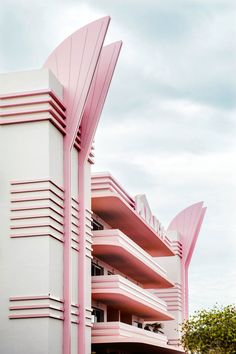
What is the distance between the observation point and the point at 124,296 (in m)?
45.1

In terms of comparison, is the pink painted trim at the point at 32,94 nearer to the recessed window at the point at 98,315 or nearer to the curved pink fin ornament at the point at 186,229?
the recessed window at the point at 98,315

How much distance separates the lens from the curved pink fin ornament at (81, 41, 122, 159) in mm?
40812

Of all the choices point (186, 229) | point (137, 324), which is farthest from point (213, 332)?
point (186, 229)

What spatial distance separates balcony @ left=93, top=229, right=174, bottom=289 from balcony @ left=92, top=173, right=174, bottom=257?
6.37 feet

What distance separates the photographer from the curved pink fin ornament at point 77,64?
38.3 metres

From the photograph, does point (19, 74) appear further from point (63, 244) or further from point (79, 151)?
point (63, 244)

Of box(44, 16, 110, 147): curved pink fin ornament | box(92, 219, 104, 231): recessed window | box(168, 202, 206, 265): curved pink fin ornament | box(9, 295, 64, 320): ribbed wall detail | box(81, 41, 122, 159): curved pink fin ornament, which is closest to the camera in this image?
box(9, 295, 64, 320): ribbed wall detail

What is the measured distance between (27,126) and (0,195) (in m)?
3.49

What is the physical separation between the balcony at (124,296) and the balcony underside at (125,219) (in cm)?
455

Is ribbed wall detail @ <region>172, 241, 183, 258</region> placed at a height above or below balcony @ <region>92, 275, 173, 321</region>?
above

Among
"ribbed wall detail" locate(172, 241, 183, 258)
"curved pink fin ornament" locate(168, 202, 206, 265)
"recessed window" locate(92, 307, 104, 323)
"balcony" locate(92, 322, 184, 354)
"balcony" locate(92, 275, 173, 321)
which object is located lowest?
"balcony" locate(92, 322, 184, 354)

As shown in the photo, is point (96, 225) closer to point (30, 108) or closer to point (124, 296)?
point (124, 296)

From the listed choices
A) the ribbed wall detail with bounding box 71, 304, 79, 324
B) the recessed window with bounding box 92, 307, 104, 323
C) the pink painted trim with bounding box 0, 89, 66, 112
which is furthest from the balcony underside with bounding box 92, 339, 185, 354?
the pink painted trim with bounding box 0, 89, 66, 112

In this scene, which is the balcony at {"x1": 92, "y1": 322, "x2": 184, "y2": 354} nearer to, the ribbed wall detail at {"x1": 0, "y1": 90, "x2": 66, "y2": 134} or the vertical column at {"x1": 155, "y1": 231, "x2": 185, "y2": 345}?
the ribbed wall detail at {"x1": 0, "y1": 90, "x2": 66, "y2": 134}
